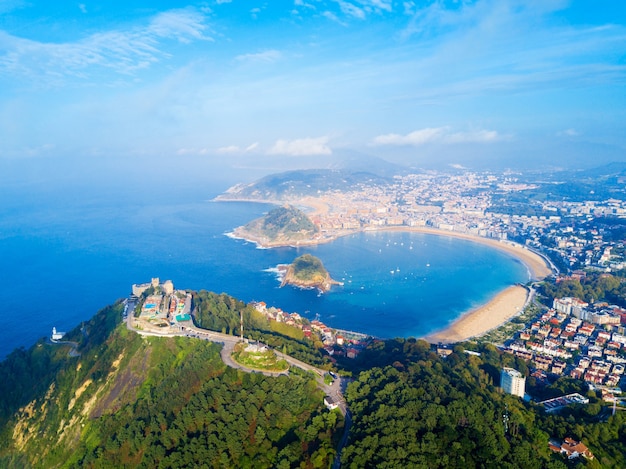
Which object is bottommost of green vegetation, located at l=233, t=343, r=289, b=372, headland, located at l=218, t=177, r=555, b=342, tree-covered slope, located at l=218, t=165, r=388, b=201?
tree-covered slope, located at l=218, t=165, r=388, b=201

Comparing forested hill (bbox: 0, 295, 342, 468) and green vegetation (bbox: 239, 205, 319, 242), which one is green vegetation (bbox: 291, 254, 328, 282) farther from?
forested hill (bbox: 0, 295, 342, 468)

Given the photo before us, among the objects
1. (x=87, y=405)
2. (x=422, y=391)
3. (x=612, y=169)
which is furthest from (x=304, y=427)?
(x=612, y=169)

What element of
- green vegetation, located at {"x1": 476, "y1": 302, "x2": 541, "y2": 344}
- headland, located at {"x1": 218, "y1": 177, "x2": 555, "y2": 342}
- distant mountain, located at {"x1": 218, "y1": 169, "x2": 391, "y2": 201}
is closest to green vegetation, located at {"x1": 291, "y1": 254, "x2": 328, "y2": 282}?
headland, located at {"x1": 218, "y1": 177, "x2": 555, "y2": 342}

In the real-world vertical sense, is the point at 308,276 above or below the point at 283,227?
above

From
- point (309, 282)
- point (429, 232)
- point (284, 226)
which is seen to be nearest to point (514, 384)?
point (309, 282)

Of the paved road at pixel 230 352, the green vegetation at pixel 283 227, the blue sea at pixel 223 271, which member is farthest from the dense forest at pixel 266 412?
the green vegetation at pixel 283 227

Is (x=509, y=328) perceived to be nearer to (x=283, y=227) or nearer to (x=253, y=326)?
(x=253, y=326)

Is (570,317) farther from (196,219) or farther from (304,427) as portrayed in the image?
(196,219)
